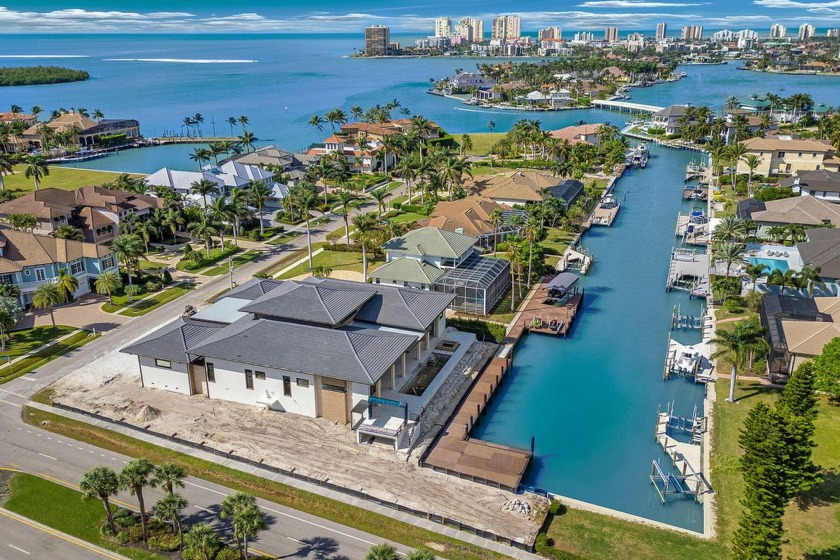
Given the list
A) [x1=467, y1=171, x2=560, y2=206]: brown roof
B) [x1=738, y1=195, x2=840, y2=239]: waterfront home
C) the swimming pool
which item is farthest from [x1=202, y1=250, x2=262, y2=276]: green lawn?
[x1=738, y1=195, x2=840, y2=239]: waterfront home

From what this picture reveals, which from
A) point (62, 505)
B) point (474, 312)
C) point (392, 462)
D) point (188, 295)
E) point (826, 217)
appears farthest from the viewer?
point (826, 217)

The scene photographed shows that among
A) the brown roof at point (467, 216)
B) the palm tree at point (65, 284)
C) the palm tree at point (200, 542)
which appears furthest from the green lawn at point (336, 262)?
the palm tree at point (200, 542)

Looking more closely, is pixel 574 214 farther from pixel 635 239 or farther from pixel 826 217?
pixel 826 217

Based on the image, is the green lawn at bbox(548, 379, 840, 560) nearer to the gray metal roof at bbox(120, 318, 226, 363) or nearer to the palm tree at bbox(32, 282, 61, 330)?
the gray metal roof at bbox(120, 318, 226, 363)

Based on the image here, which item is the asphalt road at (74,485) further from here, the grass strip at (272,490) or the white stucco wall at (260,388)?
the white stucco wall at (260,388)

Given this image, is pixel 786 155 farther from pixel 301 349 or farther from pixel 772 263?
pixel 301 349

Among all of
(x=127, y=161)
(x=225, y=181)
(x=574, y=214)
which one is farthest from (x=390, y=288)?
(x=127, y=161)
